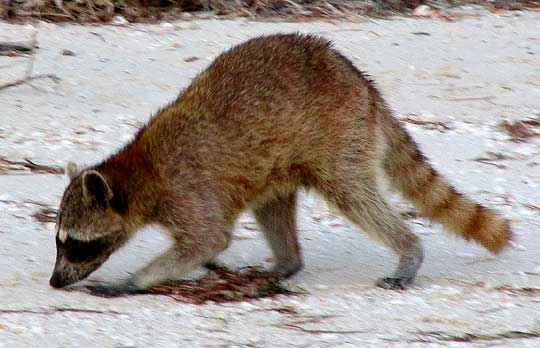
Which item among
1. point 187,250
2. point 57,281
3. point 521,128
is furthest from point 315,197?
point 521,128

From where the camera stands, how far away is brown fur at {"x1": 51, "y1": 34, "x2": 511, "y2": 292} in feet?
23.1

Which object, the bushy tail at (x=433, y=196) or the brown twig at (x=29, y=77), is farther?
the brown twig at (x=29, y=77)

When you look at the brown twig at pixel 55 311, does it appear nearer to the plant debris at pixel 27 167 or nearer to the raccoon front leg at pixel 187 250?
the raccoon front leg at pixel 187 250

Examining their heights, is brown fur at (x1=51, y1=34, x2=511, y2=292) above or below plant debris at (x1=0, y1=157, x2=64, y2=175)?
above

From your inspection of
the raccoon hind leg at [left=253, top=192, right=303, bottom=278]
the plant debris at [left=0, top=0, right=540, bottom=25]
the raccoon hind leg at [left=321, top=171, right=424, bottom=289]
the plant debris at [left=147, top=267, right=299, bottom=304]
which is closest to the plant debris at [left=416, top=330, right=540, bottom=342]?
the plant debris at [left=147, top=267, right=299, bottom=304]

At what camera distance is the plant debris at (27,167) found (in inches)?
327

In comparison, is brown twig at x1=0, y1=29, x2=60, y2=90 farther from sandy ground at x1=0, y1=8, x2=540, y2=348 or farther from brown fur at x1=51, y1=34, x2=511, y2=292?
brown fur at x1=51, y1=34, x2=511, y2=292

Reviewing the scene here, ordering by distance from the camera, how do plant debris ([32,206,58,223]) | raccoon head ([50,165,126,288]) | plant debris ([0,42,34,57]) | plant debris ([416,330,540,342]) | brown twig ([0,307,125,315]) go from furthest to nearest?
plant debris ([0,42,34,57]) → plant debris ([32,206,58,223]) → raccoon head ([50,165,126,288]) → brown twig ([0,307,125,315]) → plant debris ([416,330,540,342])

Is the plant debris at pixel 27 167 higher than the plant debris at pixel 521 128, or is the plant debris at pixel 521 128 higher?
the plant debris at pixel 521 128

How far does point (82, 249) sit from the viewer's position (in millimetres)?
6895

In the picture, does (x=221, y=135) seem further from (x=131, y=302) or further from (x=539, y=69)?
(x=539, y=69)

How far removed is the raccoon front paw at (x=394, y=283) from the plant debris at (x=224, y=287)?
49cm

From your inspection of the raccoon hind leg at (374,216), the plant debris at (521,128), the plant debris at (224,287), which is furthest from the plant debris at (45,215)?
the plant debris at (521,128)

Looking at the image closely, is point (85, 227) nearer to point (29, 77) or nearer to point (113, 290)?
point (113, 290)
